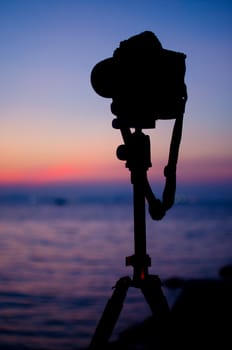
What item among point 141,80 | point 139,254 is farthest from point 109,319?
point 141,80

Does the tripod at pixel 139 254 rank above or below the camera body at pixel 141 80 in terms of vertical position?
below

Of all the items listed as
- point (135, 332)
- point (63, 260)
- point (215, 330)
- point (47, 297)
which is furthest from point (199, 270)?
point (215, 330)

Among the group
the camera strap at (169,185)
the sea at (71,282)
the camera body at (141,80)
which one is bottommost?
the sea at (71,282)

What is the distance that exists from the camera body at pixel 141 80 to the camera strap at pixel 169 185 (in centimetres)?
13

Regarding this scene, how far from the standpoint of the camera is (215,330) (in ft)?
22.3

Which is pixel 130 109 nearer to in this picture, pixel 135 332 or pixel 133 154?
pixel 133 154

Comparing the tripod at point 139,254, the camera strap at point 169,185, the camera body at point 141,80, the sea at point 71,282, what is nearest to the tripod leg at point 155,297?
the tripod at point 139,254

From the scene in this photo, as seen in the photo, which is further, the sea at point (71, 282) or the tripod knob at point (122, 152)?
the sea at point (71, 282)

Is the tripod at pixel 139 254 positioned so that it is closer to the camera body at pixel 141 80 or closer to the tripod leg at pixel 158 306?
the tripod leg at pixel 158 306

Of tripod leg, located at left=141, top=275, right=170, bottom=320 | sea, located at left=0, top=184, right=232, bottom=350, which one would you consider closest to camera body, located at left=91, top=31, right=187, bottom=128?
tripod leg, located at left=141, top=275, right=170, bottom=320

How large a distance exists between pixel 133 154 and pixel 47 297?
16675mm

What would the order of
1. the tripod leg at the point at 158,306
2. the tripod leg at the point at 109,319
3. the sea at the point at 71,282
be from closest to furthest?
the tripod leg at the point at 158,306 → the tripod leg at the point at 109,319 → the sea at the point at 71,282

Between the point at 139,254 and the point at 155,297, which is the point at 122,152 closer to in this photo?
the point at 139,254

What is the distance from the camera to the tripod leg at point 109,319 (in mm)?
2586
